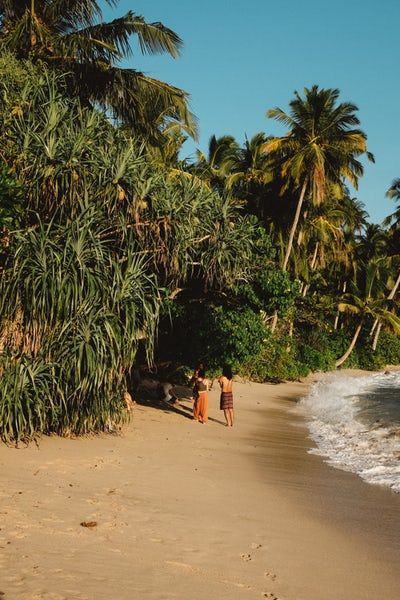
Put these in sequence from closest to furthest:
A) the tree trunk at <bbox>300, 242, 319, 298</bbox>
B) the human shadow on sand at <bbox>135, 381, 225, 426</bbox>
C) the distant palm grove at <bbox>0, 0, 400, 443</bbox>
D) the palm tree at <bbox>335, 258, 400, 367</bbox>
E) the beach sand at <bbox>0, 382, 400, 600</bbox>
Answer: the beach sand at <bbox>0, 382, 400, 600</bbox>
the distant palm grove at <bbox>0, 0, 400, 443</bbox>
the human shadow on sand at <bbox>135, 381, 225, 426</bbox>
the tree trunk at <bbox>300, 242, 319, 298</bbox>
the palm tree at <bbox>335, 258, 400, 367</bbox>

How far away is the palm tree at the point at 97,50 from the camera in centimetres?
1524

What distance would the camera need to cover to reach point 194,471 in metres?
9.21

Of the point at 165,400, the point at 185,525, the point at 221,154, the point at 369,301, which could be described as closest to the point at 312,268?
the point at 369,301

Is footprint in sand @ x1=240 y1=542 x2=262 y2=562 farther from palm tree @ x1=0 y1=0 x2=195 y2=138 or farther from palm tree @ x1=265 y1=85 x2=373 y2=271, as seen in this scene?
palm tree @ x1=265 y1=85 x2=373 y2=271

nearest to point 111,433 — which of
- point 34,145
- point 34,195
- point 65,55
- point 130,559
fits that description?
point 34,195

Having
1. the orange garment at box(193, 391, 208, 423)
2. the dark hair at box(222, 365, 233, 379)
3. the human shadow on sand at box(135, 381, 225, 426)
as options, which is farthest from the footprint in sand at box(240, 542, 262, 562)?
the human shadow on sand at box(135, 381, 225, 426)

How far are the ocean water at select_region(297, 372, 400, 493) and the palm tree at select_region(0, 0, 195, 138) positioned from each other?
8.88 m

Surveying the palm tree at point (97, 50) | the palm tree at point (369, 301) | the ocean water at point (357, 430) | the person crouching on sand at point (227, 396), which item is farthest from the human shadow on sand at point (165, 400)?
the palm tree at point (369, 301)

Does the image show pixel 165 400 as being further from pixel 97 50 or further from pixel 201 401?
pixel 97 50

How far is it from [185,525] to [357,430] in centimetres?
1016

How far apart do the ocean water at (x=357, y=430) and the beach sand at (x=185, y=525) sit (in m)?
0.70

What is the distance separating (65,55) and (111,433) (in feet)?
31.5

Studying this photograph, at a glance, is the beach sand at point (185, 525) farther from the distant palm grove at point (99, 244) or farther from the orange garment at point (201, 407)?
the orange garment at point (201, 407)

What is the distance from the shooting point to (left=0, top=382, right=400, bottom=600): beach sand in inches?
185
